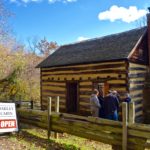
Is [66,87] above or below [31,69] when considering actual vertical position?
below

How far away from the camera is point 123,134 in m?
8.88

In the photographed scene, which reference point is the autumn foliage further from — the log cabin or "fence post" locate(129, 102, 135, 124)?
"fence post" locate(129, 102, 135, 124)

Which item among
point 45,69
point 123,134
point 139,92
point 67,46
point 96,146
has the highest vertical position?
point 67,46

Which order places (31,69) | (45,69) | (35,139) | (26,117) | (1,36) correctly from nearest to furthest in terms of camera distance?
(35,139), (26,117), (45,69), (1,36), (31,69)

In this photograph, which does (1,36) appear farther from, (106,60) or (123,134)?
(123,134)

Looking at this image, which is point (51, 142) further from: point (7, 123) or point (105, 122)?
point (105, 122)

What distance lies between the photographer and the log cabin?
15758 mm

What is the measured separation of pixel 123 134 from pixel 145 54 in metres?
9.63

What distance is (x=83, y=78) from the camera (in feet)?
58.0

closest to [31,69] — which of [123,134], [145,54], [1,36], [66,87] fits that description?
[1,36]

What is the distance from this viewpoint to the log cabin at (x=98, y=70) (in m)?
15.8

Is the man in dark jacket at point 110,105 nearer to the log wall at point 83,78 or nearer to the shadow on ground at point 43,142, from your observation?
the shadow on ground at point 43,142

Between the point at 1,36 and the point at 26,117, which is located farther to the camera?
the point at 1,36

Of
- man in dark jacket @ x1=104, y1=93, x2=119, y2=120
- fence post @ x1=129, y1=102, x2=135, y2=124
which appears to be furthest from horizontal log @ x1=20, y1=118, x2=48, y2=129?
fence post @ x1=129, y1=102, x2=135, y2=124
